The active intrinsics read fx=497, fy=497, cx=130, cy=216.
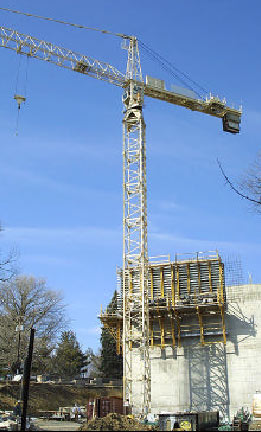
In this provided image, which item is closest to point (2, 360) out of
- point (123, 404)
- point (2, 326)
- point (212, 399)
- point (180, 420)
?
point (2, 326)

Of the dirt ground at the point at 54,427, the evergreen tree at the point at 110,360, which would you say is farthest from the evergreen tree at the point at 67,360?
the dirt ground at the point at 54,427

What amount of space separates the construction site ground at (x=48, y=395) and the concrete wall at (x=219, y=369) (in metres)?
9.69

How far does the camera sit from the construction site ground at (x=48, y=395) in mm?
44250

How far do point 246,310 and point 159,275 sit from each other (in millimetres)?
8284

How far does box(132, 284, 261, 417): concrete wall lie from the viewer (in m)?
40.2

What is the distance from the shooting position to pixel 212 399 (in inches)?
1601

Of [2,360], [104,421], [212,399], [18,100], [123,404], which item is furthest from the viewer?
[2,360]

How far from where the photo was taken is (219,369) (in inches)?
1623

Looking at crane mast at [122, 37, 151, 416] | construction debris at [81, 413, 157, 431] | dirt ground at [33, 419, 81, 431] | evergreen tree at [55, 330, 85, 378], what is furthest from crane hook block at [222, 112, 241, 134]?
evergreen tree at [55, 330, 85, 378]

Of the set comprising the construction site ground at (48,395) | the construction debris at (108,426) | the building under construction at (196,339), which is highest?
the building under construction at (196,339)

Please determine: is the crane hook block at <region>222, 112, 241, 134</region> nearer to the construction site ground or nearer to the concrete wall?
the concrete wall

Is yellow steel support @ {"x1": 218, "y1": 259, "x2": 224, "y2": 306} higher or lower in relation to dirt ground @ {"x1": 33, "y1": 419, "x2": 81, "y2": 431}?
higher

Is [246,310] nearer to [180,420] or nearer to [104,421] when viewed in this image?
[180,420]

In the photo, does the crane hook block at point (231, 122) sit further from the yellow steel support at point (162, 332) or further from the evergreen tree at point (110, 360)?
the evergreen tree at point (110, 360)
